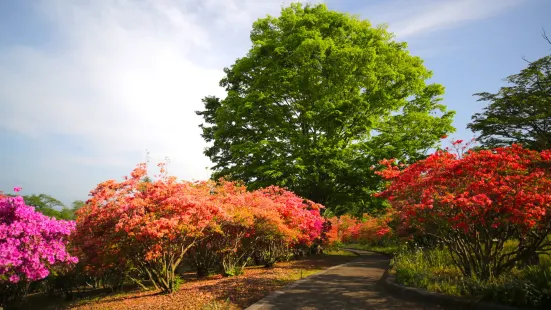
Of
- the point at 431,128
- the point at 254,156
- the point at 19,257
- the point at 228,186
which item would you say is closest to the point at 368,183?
the point at 431,128

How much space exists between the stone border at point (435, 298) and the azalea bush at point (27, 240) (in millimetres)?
9659

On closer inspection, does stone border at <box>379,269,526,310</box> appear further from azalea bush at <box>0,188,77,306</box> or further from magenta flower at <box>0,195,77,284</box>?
azalea bush at <box>0,188,77,306</box>

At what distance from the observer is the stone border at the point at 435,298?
600 cm

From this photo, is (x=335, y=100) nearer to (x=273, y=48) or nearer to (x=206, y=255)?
(x=273, y=48)

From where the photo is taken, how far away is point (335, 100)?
2038 centimetres

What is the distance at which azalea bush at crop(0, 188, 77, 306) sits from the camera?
902 centimetres

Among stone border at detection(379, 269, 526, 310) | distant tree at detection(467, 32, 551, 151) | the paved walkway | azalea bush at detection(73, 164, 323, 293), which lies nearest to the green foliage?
stone border at detection(379, 269, 526, 310)

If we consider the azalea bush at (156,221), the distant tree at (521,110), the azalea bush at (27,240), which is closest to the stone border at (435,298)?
the azalea bush at (156,221)

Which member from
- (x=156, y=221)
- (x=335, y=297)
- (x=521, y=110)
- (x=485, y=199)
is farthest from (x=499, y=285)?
(x=521, y=110)

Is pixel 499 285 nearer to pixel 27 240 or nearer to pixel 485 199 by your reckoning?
pixel 485 199

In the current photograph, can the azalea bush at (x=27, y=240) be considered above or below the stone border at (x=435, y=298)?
above

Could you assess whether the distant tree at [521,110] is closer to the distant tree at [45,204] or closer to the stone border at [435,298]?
the stone border at [435,298]

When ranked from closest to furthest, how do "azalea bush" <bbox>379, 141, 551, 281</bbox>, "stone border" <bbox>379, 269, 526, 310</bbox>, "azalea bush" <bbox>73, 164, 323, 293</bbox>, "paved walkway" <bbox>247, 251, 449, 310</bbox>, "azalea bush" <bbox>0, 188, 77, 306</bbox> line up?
"stone border" <bbox>379, 269, 526, 310</bbox> < "azalea bush" <bbox>379, 141, 551, 281</bbox> < "paved walkway" <bbox>247, 251, 449, 310</bbox> < "azalea bush" <bbox>0, 188, 77, 306</bbox> < "azalea bush" <bbox>73, 164, 323, 293</bbox>

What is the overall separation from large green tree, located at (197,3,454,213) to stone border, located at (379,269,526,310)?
33.1ft
